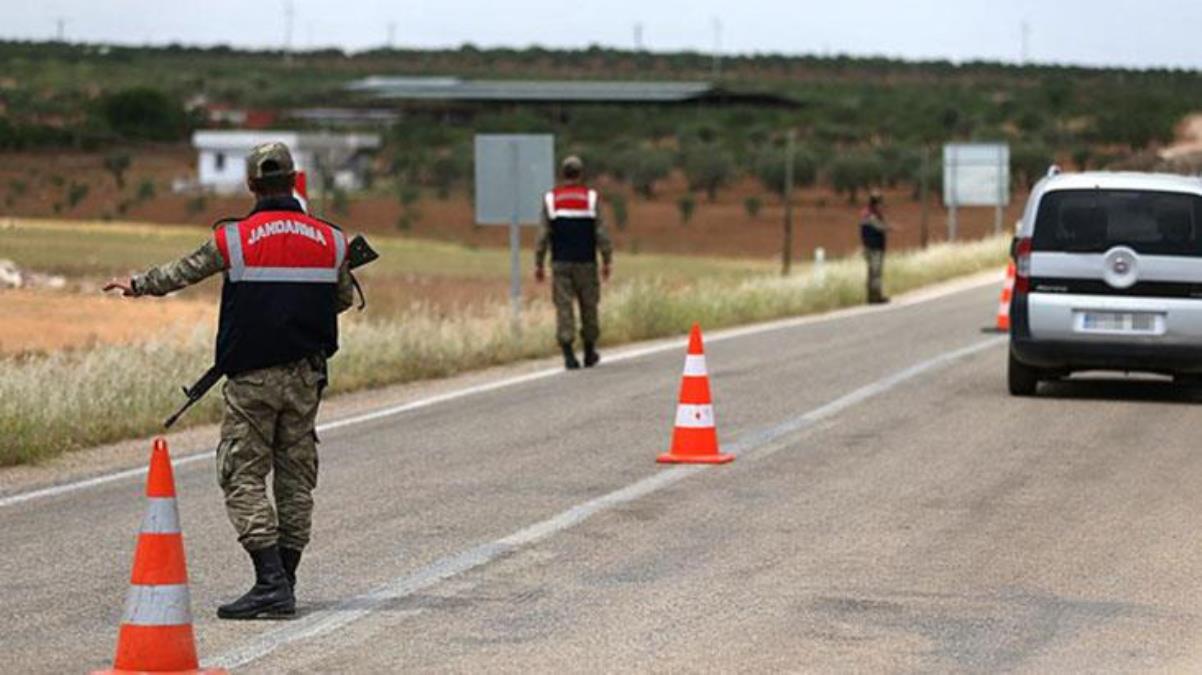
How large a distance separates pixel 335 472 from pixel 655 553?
3934 mm

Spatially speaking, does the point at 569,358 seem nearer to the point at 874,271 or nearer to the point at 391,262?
the point at 874,271

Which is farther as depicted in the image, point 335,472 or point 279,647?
point 335,472

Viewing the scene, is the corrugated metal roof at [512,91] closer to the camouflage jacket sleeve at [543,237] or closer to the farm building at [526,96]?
the farm building at [526,96]

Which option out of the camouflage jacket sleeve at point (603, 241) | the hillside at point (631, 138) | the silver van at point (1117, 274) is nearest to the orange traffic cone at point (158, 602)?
the silver van at point (1117, 274)

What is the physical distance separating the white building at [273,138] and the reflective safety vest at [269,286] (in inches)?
2805

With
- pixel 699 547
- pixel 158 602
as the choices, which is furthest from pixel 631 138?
pixel 158 602

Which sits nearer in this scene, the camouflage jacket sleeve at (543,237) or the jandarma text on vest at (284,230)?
the jandarma text on vest at (284,230)

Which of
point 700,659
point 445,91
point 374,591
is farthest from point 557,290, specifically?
point 445,91

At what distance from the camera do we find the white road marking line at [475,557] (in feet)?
32.4

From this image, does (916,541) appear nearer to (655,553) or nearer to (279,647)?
(655,553)

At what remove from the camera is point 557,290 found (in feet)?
79.9

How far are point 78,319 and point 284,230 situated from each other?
969 inches

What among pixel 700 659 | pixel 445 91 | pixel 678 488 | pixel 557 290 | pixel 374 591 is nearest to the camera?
pixel 700 659

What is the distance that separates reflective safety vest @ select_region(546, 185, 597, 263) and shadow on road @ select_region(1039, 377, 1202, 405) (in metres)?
4.26
